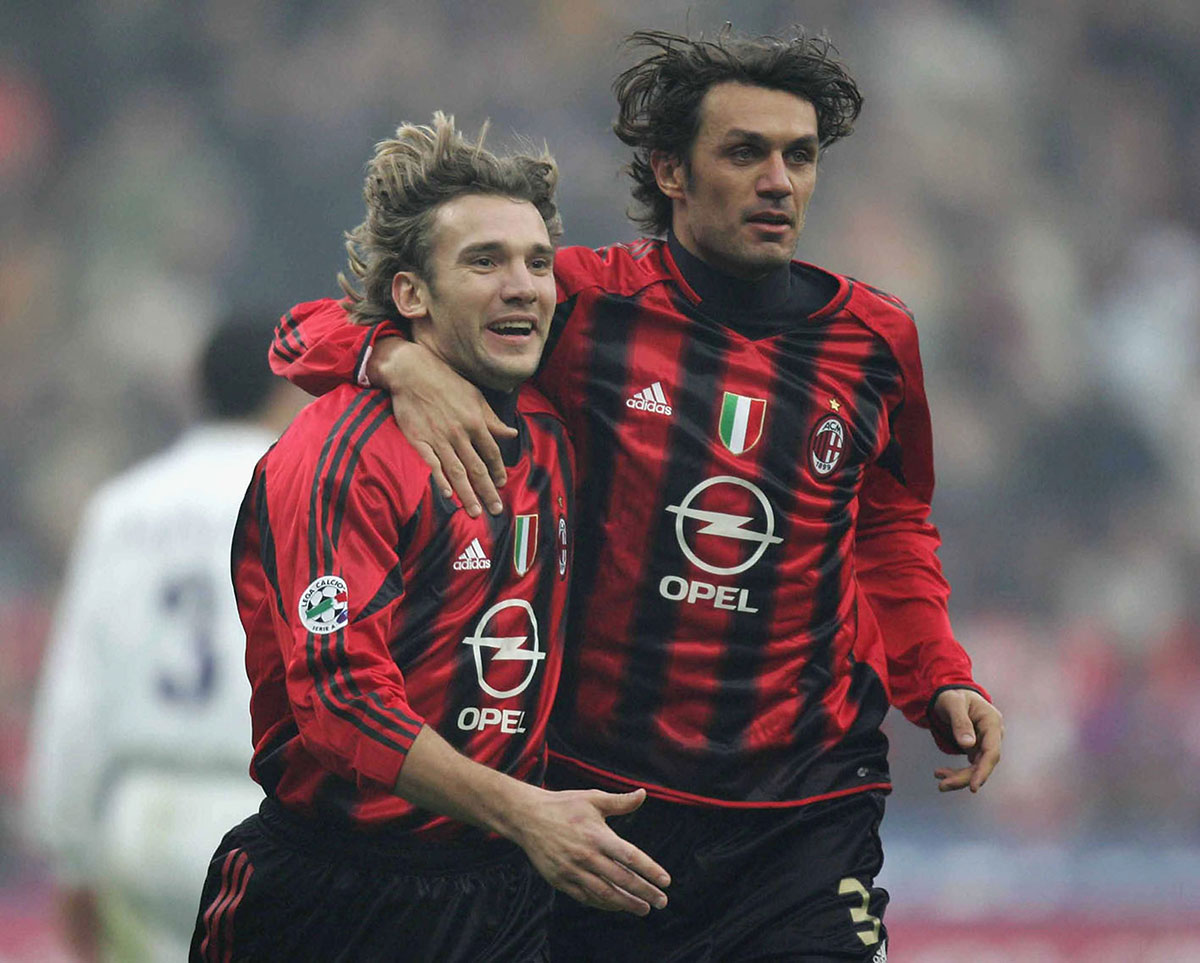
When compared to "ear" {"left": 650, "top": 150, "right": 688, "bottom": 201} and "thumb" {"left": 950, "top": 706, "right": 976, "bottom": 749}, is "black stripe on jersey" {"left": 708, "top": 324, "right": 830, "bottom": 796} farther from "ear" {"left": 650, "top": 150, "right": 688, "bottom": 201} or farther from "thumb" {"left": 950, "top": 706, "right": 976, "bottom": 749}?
"ear" {"left": 650, "top": 150, "right": 688, "bottom": 201}

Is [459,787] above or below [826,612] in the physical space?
below

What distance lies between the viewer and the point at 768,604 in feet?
10.3

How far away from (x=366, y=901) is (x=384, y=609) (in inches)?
19.5

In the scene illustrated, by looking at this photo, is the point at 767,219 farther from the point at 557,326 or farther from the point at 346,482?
the point at 346,482

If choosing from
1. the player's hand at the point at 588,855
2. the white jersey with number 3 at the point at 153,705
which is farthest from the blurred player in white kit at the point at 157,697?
the player's hand at the point at 588,855

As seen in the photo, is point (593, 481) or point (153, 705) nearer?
point (593, 481)

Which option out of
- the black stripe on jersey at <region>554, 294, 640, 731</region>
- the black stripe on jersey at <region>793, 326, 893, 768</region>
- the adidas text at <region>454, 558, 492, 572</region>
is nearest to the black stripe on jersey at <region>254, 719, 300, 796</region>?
the adidas text at <region>454, 558, 492, 572</region>

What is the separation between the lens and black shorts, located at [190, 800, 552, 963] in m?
2.81

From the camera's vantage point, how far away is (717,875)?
3.14 meters

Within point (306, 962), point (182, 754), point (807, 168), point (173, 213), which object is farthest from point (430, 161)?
point (173, 213)

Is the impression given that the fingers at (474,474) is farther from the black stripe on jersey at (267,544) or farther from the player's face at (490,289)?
the black stripe on jersey at (267,544)

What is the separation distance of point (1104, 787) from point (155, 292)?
16.4 ft

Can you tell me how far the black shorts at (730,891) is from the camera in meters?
3.11

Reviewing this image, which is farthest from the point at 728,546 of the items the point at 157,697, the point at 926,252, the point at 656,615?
the point at 926,252
